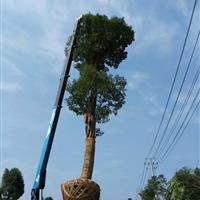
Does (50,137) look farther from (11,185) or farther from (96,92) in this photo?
(11,185)

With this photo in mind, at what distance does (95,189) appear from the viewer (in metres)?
20.8

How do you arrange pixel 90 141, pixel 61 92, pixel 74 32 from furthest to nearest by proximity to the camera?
pixel 90 141, pixel 74 32, pixel 61 92

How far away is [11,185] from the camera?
251ft

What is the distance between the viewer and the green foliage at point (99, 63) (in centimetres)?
2725

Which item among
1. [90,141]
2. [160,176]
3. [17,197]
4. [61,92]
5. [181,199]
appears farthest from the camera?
[160,176]

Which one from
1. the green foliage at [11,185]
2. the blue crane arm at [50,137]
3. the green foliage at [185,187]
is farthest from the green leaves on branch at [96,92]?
the green foliage at [11,185]

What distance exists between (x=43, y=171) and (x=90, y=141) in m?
8.82

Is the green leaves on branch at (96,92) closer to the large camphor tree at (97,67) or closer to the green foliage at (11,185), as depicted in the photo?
the large camphor tree at (97,67)

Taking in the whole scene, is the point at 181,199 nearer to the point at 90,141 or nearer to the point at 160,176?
the point at 90,141

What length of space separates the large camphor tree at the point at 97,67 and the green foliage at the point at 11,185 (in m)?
51.6

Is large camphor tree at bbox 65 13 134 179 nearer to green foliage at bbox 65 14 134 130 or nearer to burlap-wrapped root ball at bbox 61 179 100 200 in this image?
green foliage at bbox 65 14 134 130

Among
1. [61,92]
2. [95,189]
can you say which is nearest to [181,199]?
[95,189]

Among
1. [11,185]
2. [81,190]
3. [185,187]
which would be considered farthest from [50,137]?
[11,185]

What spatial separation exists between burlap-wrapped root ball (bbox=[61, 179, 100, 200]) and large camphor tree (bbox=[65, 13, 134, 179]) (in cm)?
528
